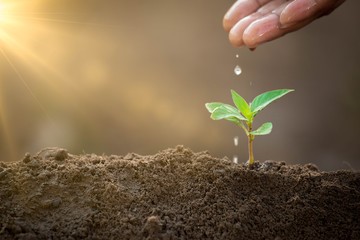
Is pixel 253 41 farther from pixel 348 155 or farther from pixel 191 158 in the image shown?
pixel 348 155

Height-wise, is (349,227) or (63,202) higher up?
(63,202)

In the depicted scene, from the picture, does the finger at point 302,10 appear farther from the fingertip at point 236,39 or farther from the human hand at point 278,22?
the fingertip at point 236,39

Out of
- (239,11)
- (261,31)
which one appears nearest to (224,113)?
(261,31)

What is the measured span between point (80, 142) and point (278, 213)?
1679 millimetres

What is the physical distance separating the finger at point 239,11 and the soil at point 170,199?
99 cm

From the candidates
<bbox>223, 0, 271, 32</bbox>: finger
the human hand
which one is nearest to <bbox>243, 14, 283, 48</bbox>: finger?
the human hand

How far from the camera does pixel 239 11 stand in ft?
6.14

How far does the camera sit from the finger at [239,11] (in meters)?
1.86

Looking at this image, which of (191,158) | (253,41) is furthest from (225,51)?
(191,158)

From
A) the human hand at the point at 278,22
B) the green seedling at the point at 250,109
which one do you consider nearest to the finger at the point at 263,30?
the human hand at the point at 278,22

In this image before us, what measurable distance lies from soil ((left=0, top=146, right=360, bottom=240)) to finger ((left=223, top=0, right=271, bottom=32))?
99 centimetres

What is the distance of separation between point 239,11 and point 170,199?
4.36ft

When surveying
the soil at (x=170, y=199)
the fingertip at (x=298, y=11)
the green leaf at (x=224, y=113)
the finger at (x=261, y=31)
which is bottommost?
the soil at (x=170, y=199)

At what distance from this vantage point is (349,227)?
0.95 metres
